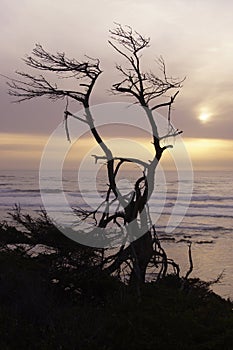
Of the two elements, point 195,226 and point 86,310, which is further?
point 195,226

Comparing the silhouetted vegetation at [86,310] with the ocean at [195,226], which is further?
the ocean at [195,226]

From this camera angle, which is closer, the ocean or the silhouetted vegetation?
the silhouetted vegetation

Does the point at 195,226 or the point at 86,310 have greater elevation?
the point at 86,310

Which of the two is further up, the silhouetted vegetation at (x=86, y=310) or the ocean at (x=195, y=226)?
the silhouetted vegetation at (x=86, y=310)

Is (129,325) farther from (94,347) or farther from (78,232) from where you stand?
(78,232)

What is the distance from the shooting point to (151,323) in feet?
21.9

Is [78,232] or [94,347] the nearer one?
[94,347]

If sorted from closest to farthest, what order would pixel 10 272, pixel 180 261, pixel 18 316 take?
pixel 18 316, pixel 10 272, pixel 180 261

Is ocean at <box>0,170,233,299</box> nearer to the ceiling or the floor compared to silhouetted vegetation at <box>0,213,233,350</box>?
nearer to the floor

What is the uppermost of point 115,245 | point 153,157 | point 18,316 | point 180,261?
point 153,157

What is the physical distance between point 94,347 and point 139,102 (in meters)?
6.42

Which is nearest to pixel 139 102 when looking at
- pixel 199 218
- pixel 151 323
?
pixel 151 323

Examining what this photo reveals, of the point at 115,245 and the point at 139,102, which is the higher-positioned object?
the point at 139,102

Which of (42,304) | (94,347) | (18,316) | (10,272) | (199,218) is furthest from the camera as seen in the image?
(199,218)
